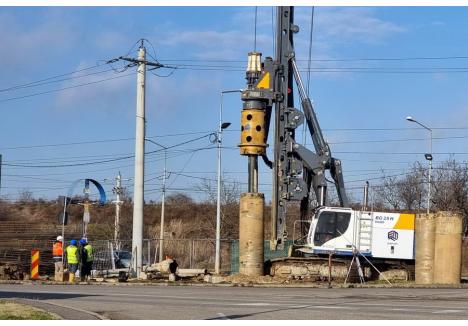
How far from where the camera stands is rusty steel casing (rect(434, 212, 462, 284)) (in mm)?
32531

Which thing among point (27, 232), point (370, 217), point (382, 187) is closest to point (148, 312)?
point (370, 217)

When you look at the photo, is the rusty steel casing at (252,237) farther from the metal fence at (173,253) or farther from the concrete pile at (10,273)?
the concrete pile at (10,273)

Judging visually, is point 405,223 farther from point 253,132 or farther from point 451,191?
point 451,191

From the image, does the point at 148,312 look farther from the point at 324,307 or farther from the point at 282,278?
the point at 282,278

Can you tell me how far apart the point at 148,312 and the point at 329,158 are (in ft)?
69.4

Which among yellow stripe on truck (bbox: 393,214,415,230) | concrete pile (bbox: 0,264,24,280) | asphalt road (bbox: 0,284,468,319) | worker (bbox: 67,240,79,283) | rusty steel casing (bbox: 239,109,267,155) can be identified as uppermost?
rusty steel casing (bbox: 239,109,267,155)

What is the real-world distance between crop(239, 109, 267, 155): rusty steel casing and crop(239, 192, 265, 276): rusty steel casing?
220 centimetres

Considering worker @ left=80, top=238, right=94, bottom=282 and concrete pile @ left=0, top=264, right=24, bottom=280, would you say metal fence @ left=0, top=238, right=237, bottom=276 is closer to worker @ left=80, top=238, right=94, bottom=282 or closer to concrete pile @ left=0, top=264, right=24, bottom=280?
concrete pile @ left=0, top=264, right=24, bottom=280

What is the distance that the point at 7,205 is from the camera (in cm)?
9794

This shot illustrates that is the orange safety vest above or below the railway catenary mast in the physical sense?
below

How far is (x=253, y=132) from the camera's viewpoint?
116ft

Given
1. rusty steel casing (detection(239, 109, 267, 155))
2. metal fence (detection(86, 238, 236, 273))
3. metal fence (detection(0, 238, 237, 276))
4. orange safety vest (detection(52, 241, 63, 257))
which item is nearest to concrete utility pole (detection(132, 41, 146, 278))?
orange safety vest (detection(52, 241, 63, 257))

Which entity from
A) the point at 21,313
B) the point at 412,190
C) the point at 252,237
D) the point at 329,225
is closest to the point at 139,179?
the point at 252,237

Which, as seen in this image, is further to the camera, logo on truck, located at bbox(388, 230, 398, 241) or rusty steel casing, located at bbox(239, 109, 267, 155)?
rusty steel casing, located at bbox(239, 109, 267, 155)
